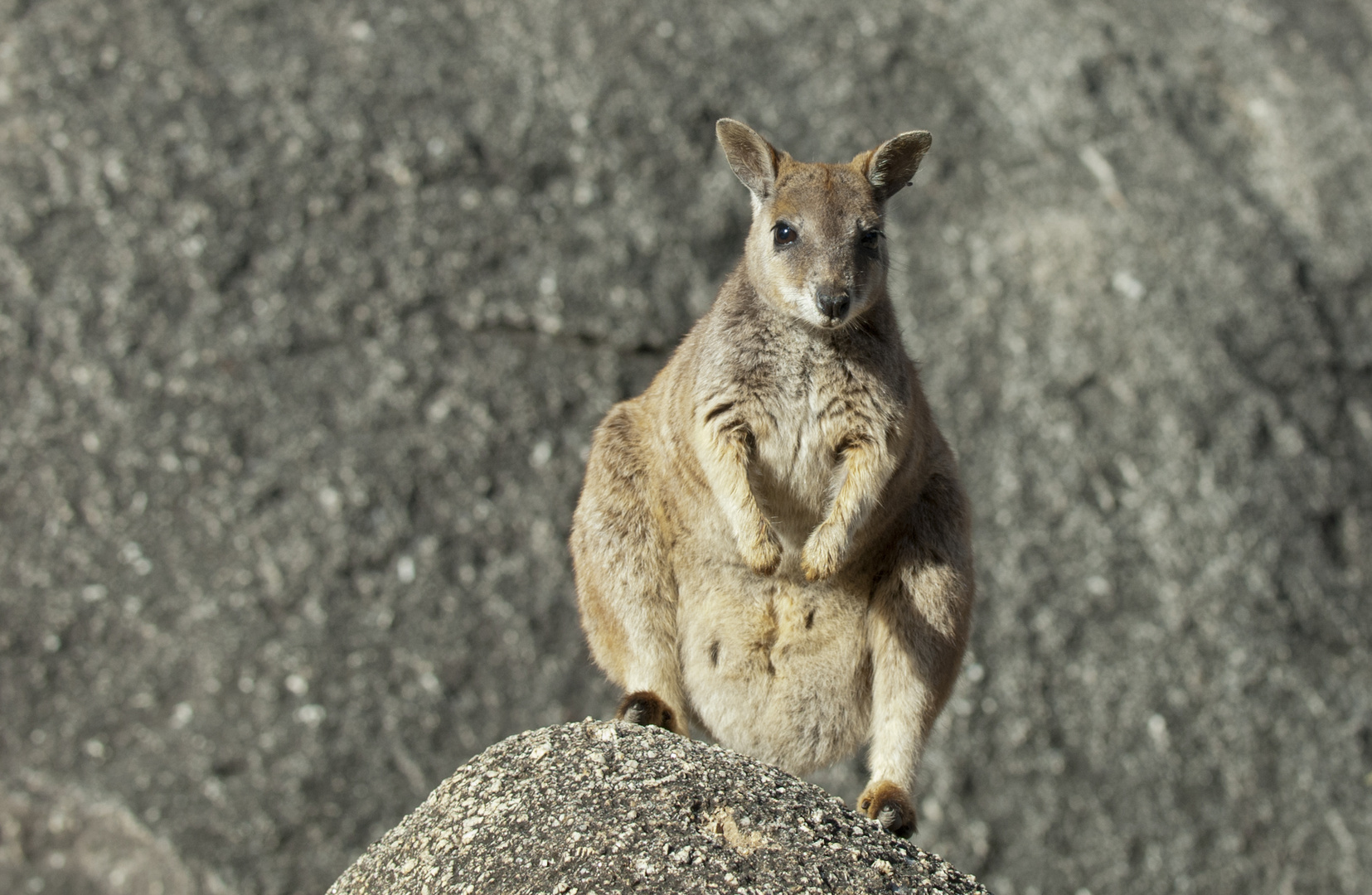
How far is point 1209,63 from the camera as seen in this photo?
35.0ft

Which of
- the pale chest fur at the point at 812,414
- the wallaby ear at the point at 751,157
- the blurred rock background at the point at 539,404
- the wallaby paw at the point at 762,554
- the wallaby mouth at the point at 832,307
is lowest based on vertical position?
the blurred rock background at the point at 539,404

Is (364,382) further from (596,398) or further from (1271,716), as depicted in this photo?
(1271,716)

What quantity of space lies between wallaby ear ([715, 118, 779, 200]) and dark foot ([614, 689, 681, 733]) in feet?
6.14

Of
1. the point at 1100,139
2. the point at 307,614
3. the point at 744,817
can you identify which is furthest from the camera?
the point at 1100,139

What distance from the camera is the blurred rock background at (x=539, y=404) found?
848cm

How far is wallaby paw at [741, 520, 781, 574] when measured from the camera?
4.02 metres

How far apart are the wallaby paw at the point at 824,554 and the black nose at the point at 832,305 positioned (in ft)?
2.23

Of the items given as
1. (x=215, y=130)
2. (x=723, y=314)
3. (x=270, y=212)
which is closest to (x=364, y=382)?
(x=270, y=212)

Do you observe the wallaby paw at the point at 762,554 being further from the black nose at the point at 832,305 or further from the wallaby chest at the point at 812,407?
the black nose at the point at 832,305

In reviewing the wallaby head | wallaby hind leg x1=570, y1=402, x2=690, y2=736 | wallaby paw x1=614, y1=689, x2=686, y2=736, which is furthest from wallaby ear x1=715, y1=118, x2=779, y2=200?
wallaby paw x1=614, y1=689, x2=686, y2=736

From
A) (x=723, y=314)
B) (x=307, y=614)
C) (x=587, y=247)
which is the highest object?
(x=723, y=314)

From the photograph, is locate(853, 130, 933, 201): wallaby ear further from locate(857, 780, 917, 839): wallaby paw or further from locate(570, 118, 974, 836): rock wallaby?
locate(857, 780, 917, 839): wallaby paw

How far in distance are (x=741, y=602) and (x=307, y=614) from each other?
509cm

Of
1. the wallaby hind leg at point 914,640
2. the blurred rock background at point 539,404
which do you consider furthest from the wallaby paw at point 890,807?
the blurred rock background at point 539,404
